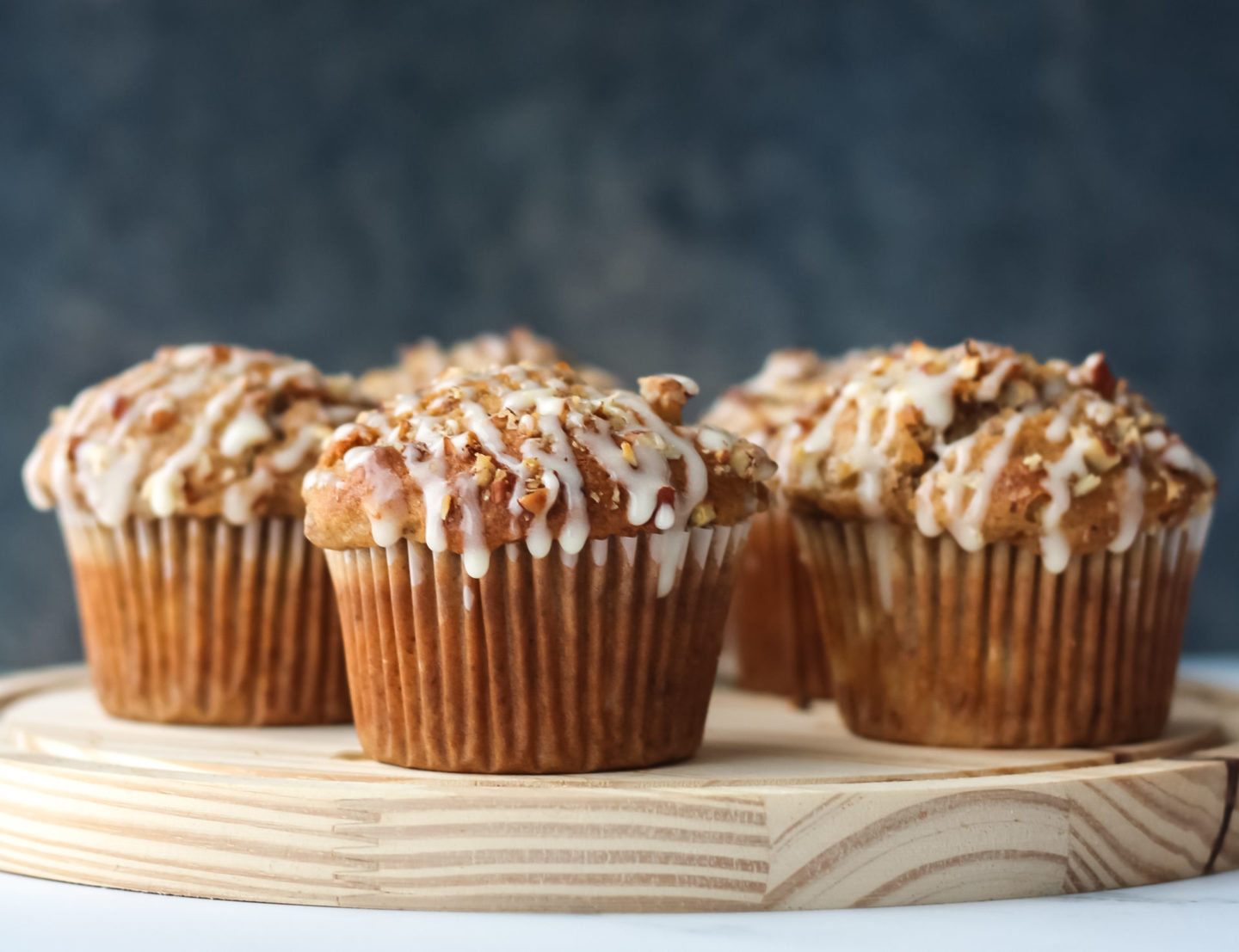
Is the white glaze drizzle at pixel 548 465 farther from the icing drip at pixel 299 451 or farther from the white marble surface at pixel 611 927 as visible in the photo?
the white marble surface at pixel 611 927

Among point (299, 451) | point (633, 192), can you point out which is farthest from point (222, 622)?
point (633, 192)

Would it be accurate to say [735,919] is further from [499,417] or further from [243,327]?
[243,327]

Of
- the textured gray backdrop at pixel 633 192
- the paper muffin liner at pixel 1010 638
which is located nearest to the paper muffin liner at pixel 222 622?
the paper muffin liner at pixel 1010 638

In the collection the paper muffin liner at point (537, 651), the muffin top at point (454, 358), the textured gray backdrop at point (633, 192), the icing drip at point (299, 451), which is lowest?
the paper muffin liner at point (537, 651)

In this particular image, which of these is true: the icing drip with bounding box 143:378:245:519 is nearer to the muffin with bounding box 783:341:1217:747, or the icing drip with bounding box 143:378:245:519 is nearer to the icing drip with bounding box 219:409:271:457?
the icing drip with bounding box 219:409:271:457

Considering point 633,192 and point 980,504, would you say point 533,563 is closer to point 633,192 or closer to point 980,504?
point 980,504

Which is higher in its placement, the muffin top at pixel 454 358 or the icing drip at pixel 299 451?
the muffin top at pixel 454 358
